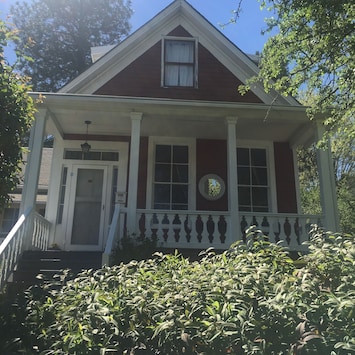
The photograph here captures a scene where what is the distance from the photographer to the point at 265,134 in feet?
31.0

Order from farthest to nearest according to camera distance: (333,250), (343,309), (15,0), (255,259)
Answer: (15,0)
(255,259)
(333,250)
(343,309)

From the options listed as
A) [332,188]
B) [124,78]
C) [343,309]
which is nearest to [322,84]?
[332,188]

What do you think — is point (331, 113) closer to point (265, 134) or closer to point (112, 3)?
point (265, 134)

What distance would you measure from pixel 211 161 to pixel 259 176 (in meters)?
1.34

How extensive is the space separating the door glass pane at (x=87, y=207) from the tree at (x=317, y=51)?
422 cm

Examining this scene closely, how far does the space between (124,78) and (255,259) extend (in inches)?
282

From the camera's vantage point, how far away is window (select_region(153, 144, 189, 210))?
944 centimetres

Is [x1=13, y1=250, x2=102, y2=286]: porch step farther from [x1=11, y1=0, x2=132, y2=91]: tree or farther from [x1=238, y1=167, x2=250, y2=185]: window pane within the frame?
[x1=11, y1=0, x2=132, y2=91]: tree

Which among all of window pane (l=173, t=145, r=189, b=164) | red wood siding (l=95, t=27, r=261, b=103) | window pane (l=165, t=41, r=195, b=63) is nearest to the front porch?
window pane (l=173, t=145, r=189, b=164)

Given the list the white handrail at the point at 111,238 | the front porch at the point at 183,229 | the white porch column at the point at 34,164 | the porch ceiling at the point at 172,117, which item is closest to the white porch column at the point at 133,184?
the front porch at the point at 183,229

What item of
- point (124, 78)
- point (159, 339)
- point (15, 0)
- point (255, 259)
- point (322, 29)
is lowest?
point (159, 339)

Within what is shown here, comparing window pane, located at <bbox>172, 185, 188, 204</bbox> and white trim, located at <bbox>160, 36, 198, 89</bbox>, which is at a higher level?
white trim, located at <bbox>160, 36, 198, 89</bbox>

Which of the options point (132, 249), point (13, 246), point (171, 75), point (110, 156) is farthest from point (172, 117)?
point (13, 246)

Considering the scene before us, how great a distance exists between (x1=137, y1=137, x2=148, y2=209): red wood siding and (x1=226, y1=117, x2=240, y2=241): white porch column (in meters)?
2.41
